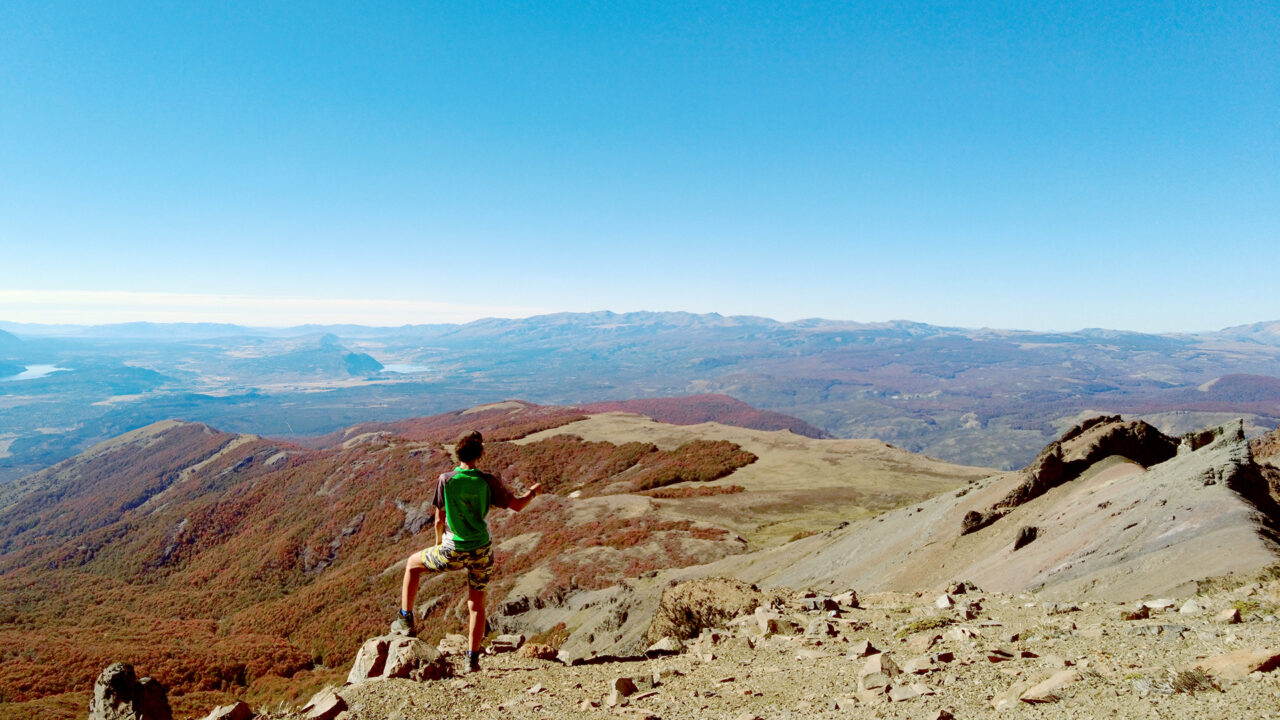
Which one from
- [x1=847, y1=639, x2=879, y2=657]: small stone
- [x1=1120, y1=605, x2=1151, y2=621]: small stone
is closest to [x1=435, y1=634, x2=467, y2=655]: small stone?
[x1=847, y1=639, x2=879, y2=657]: small stone

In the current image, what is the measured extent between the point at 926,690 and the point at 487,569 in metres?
5.12

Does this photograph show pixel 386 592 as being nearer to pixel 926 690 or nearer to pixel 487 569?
pixel 487 569

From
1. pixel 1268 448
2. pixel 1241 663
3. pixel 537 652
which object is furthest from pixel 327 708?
pixel 1268 448

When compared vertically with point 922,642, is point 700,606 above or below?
below

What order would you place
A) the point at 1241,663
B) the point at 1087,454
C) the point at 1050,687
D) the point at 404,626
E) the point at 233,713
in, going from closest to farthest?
the point at 1241,663 < the point at 1050,687 < the point at 233,713 < the point at 404,626 < the point at 1087,454

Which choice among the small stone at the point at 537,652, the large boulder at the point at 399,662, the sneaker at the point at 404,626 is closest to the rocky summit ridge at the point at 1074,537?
the small stone at the point at 537,652

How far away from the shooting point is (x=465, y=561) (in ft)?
23.0

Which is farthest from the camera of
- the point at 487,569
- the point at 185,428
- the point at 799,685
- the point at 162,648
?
the point at 185,428

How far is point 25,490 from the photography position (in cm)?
14038

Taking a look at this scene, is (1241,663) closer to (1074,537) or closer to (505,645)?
(1074,537)

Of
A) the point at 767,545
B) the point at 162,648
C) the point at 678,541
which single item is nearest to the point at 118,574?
the point at 162,648

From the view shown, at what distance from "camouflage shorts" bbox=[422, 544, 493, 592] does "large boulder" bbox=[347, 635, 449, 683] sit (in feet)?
3.40

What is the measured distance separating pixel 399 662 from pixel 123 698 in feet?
13.6

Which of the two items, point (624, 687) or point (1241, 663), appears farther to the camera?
point (624, 687)
